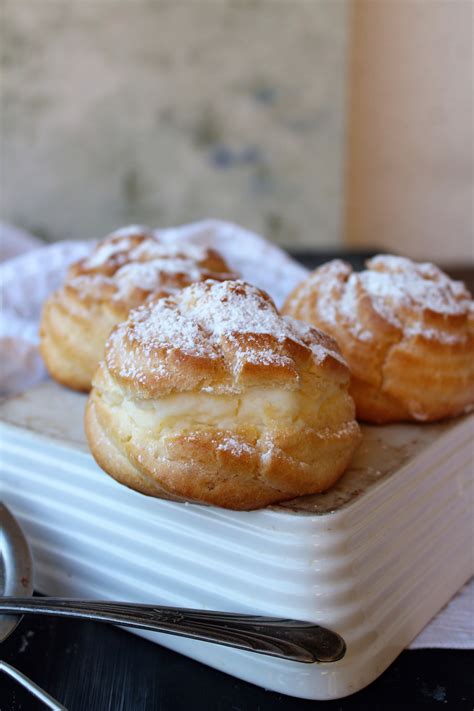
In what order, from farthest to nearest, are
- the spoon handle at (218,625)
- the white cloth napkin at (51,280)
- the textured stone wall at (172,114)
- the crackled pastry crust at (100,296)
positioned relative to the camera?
the textured stone wall at (172,114)
the crackled pastry crust at (100,296)
the white cloth napkin at (51,280)
the spoon handle at (218,625)

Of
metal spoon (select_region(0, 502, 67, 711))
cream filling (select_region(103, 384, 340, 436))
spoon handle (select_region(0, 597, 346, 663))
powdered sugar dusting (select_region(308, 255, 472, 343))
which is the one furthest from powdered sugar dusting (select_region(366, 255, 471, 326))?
metal spoon (select_region(0, 502, 67, 711))

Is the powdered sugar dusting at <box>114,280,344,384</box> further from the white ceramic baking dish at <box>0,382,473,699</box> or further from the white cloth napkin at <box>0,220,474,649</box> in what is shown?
the white cloth napkin at <box>0,220,474,649</box>

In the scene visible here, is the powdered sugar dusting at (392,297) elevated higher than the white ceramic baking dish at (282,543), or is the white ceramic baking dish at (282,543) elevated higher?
the powdered sugar dusting at (392,297)

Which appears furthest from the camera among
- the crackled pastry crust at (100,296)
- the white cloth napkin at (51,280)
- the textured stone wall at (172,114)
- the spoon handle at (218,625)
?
the textured stone wall at (172,114)

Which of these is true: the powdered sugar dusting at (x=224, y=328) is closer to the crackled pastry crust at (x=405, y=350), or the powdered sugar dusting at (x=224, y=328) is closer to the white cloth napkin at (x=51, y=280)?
the crackled pastry crust at (x=405, y=350)

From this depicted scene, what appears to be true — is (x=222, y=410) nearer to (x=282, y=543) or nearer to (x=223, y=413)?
(x=223, y=413)

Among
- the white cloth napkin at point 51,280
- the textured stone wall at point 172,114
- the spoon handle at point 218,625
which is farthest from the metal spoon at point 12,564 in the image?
the textured stone wall at point 172,114
